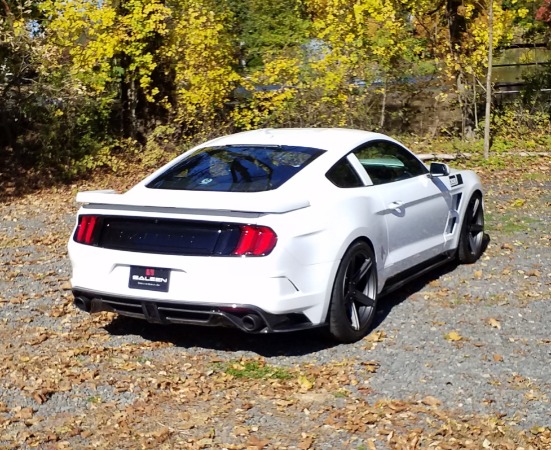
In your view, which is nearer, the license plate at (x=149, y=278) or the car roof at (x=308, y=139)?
the license plate at (x=149, y=278)

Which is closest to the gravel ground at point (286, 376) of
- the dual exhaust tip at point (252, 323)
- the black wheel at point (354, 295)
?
the black wheel at point (354, 295)

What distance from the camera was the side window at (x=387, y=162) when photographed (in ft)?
23.7

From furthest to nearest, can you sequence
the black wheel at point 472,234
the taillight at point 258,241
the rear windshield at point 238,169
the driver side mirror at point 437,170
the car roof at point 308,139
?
the black wheel at point 472,234 → the driver side mirror at point 437,170 → the car roof at point 308,139 → the rear windshield at point 238,169 → the taillight at point 258,241

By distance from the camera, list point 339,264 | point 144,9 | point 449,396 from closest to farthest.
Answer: point 449,396 → point 339,264 → point 144,9

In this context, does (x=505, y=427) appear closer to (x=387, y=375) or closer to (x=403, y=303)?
(x=387, y=375)

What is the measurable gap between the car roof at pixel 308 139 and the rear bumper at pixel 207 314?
1561 millimetres

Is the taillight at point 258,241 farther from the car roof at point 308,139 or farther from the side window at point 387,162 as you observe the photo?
the side window at point 387,162

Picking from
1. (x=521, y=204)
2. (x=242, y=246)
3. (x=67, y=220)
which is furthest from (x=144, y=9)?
(x=242, y=246)

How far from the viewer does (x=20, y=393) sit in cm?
557

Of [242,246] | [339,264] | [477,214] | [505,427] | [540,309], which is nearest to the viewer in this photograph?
[505,427]

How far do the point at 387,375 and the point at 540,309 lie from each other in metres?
2.10

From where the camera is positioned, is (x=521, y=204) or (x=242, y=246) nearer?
(x=242, y=246)

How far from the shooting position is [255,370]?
5992 mm

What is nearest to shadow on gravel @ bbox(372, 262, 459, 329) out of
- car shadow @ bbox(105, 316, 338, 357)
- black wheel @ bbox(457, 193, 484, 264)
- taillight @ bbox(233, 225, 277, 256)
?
black wheel @ bbox(457, 193, 484, 264)
